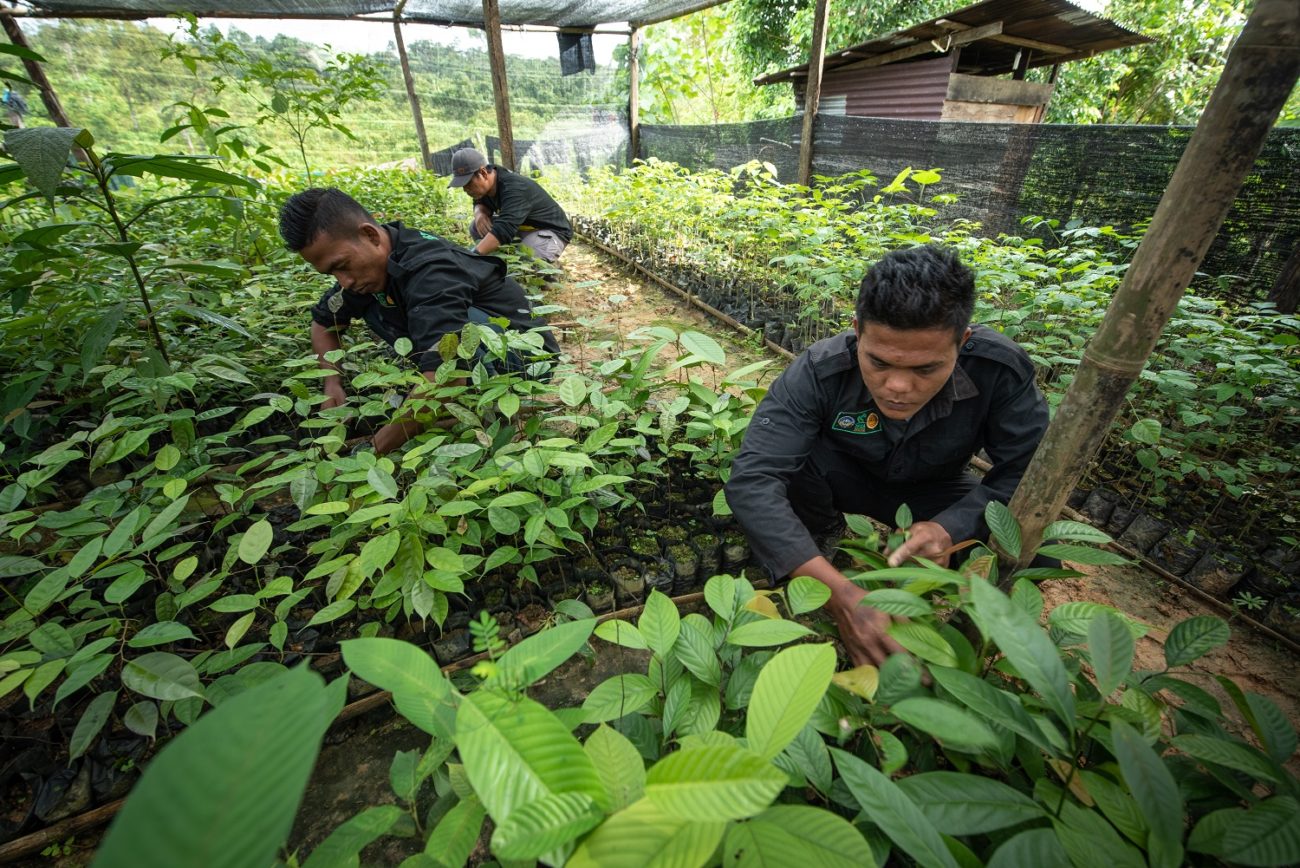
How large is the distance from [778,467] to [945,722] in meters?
1.06

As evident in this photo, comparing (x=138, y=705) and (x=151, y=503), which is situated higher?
(x=151, y=503)

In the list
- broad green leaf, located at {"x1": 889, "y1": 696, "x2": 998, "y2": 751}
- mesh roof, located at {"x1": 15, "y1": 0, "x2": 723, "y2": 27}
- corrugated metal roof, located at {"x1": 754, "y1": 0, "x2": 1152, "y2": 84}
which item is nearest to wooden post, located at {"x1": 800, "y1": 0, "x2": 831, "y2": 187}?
mesh roof, located at {"x1": 15, "y1": 0, "x2": 723, "y2": 27}

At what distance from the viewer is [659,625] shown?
862mm

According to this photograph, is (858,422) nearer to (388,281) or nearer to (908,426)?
(908,426)

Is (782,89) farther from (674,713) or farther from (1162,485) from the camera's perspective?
(674,713)

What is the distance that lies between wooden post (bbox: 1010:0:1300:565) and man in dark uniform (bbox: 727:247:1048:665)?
0.40 metres

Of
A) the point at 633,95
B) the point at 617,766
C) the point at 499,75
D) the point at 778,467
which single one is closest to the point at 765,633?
the point at 617,766

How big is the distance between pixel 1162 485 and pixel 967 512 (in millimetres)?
1398

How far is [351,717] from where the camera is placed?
161 centimetres

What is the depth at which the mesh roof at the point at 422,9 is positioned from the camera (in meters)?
6.36

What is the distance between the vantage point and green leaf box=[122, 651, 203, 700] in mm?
1087

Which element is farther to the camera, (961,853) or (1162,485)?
(1162,485)

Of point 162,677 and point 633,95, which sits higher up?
point 633,95

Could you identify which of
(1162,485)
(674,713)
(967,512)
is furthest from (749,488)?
A: (1162,485)
